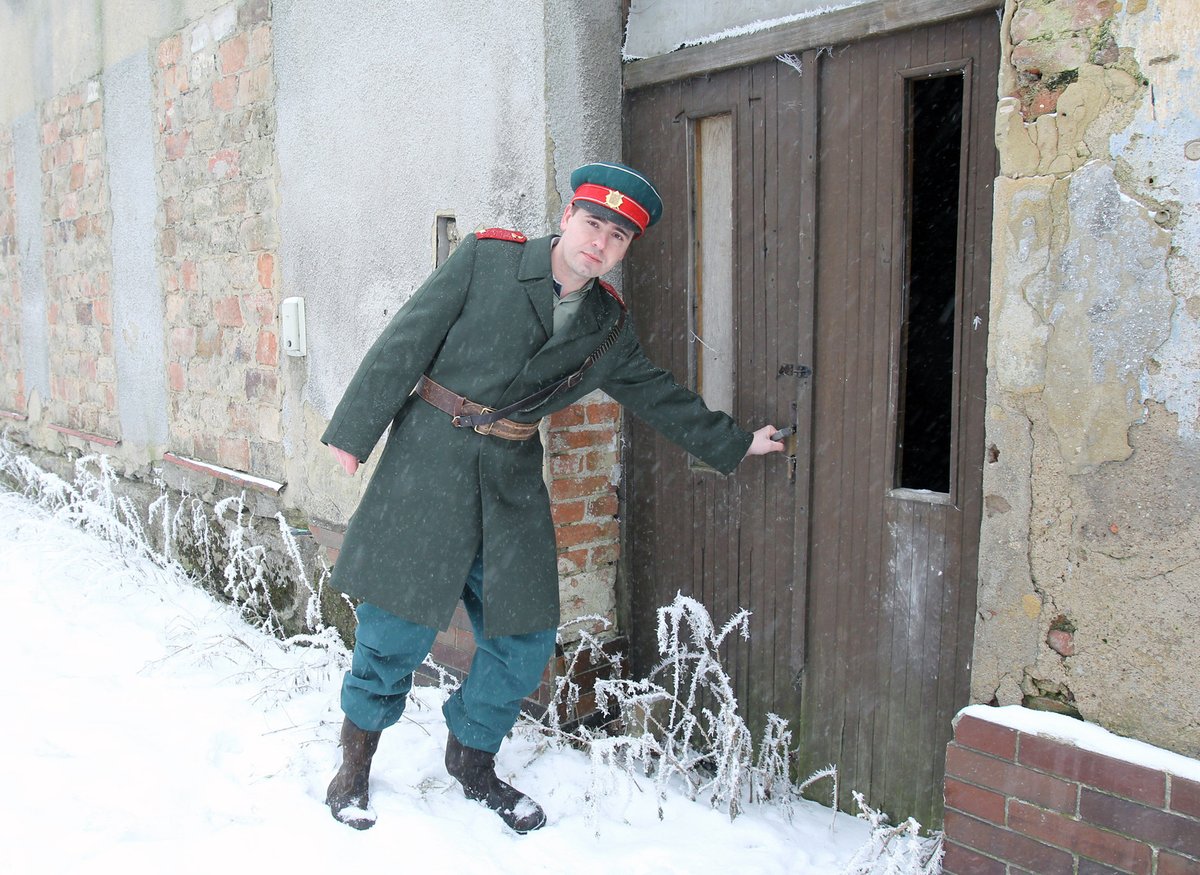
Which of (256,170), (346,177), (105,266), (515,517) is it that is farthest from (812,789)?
(105,266)

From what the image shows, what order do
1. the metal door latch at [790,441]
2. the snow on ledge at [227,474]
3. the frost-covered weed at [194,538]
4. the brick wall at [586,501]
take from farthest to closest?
the snow on ledge at [227,474] → the frost-covered weed at [194,538] → the brick wall at [586,501] → the metal door latch at [790,441]

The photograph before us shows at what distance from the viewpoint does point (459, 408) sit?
2.49 meters

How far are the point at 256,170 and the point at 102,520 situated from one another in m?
2.22

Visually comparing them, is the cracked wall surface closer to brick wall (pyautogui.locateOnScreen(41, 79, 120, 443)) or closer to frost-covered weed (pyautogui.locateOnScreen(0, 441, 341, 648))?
frost-covered weed (pyautogui.locateOnScreen(0, 441, 341, 648))

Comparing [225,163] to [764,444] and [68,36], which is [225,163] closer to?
[68,36]

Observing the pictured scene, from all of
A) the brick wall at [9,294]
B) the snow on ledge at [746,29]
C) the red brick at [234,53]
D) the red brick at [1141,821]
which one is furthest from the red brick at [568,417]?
the brick wall at [9,294]

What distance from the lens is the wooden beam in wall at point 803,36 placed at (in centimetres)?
226

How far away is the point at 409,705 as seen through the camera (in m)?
3.28

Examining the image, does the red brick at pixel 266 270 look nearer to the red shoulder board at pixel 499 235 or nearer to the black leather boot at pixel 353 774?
the red shoulder board at pixel 499 235

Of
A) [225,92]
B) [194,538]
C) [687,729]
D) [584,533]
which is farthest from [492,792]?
[225,92]

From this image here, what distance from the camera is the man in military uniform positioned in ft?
7.98

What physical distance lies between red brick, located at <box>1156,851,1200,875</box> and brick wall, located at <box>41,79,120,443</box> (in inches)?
209

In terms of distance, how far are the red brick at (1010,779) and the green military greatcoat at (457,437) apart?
106cm

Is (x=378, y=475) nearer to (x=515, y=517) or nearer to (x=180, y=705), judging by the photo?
(x=515, y=517)
